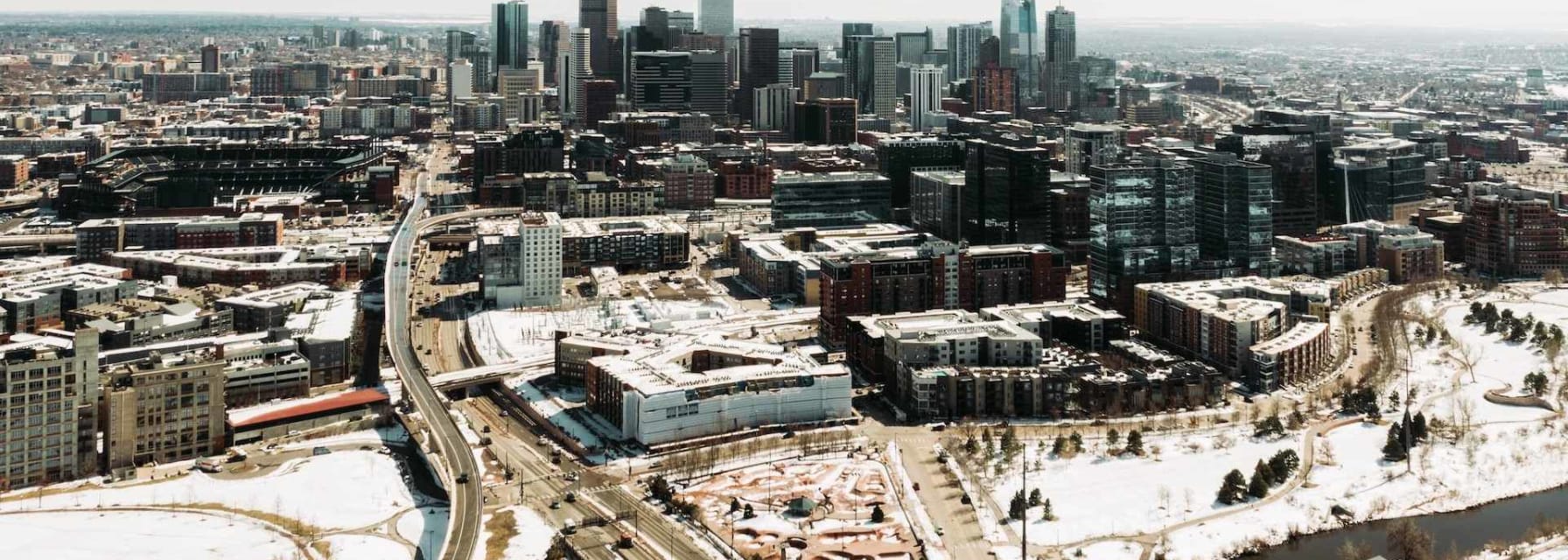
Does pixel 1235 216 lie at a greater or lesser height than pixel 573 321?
greater

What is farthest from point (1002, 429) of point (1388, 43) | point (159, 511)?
point (1388, 43)

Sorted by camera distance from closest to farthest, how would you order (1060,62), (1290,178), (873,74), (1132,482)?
(1132,482) < (1290,178) < (873,74) < (1060,62)

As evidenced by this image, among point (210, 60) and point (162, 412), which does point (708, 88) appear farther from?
point (162, 412)

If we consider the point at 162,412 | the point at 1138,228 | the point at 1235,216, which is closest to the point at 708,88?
the point at 1235,216

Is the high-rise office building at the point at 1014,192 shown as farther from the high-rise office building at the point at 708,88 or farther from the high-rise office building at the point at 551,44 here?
the high-rise office building at the point at 551,44

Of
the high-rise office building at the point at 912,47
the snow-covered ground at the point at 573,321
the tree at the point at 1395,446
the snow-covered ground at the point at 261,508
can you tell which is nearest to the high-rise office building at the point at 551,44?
the high-rise office building at the point at 912,47
